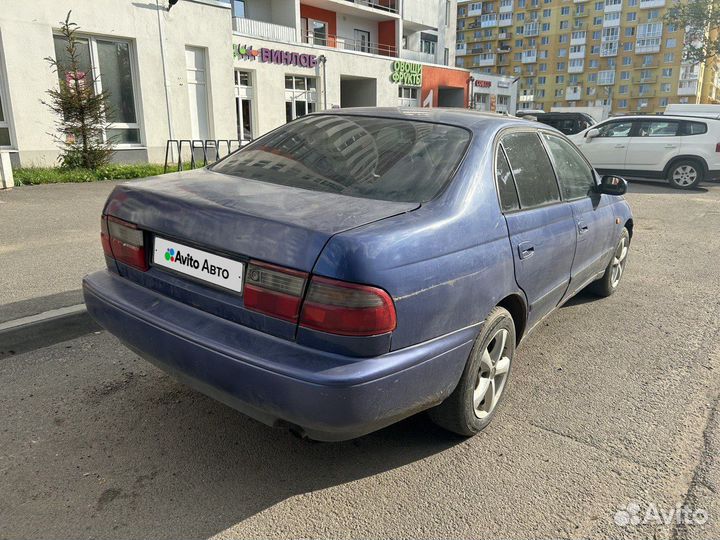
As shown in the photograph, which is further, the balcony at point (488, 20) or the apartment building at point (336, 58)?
the balcony at point (488, 20)

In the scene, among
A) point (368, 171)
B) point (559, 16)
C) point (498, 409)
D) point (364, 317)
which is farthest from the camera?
point (559, 16)

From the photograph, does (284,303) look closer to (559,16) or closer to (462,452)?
(462,452)

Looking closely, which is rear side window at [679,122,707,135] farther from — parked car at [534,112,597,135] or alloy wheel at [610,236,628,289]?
alloy wheel at [610,236,628,289]

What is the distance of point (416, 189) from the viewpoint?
2.56m

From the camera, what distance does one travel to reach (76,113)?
12914mm

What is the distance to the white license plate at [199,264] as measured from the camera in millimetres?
2219

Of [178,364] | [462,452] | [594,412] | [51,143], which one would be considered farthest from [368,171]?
[51,143]

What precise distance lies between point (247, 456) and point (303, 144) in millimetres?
1758

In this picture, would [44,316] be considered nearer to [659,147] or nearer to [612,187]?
[612,187]

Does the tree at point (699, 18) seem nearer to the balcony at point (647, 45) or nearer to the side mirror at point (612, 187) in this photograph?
the side mirror at point (612, 187)

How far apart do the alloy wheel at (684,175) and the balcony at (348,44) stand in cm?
2237

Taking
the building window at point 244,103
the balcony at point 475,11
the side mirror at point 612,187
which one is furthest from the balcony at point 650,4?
the side mirror at point 612,187

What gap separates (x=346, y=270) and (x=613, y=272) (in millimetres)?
4020

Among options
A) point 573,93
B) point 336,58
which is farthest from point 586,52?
point 336,58
